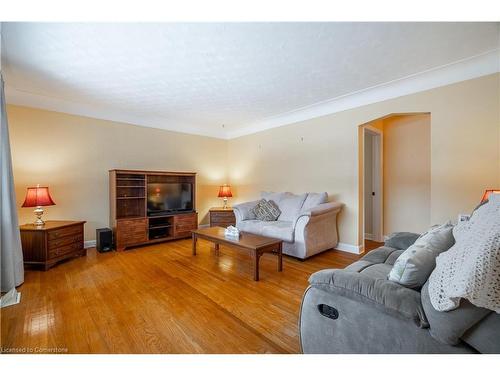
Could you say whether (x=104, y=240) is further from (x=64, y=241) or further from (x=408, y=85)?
(x=408, y=85)

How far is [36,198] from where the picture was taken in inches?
120

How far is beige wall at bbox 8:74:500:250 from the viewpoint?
262 cm

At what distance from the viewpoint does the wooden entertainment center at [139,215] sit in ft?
12.7

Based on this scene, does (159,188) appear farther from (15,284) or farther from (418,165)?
(418,165)

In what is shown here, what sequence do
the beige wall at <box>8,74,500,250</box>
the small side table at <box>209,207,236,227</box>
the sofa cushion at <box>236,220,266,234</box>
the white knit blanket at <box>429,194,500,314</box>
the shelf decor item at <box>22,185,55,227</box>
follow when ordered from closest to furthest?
the white knit blanket at <box>429,194,500,314</box> < the beige wall at <box>8,74,500,250</box> < the shelf decor item at <box>22,185,55,227</box> < the sofa cushion at <box>236,220,266,234</box> < the small side table at <box>209,207,236,227</box>

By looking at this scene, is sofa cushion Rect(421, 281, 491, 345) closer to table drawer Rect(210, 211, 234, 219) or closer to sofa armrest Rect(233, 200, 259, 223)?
sofa armrest Rect(233, 200, 259, 223)

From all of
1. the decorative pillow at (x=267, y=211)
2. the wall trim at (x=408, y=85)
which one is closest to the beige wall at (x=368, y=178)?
the wall trim at (x=408, y=85)

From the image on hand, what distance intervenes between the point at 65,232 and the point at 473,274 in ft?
13.7

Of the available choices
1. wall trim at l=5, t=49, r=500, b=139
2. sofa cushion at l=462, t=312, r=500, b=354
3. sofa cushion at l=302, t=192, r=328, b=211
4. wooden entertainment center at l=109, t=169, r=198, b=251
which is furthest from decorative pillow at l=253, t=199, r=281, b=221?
sofa cushion at l=462, t=312, r=500, b=354

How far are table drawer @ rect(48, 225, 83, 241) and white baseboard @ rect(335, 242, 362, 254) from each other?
4113 mm

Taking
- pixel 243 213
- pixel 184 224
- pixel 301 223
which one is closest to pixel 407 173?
pixel 301 223

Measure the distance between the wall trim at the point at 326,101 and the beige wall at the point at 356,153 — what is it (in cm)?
9

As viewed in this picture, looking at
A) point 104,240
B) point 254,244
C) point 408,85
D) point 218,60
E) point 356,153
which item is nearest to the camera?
point 218,60

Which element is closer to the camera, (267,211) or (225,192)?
(267,211)
